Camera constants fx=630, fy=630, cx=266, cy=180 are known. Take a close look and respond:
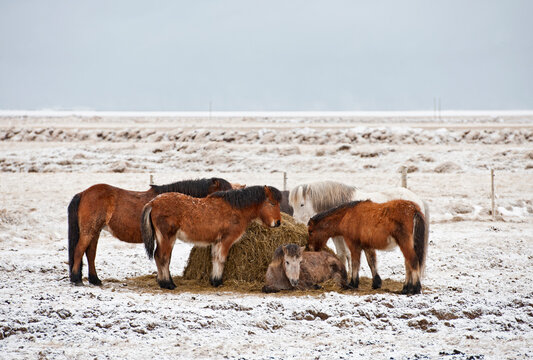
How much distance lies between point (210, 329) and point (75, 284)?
335 cm

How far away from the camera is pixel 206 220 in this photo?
32.7ft

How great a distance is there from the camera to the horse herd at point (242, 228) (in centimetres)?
946

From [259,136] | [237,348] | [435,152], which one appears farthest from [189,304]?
[259,136]

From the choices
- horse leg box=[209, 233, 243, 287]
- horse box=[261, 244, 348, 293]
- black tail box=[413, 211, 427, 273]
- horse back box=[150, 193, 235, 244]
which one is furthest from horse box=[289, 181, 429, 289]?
horse leg box=[209, 233, 243, 287]

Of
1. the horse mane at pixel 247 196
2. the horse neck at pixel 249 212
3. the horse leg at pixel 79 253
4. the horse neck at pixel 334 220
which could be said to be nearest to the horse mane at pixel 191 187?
the horse mane at pixel 247 196

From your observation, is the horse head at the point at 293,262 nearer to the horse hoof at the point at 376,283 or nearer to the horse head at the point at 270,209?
the horse head at the point at 270,209

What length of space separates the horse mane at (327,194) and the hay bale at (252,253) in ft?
3.48

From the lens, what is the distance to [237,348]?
696 cm

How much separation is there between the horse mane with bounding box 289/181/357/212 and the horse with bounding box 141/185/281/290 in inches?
68.8

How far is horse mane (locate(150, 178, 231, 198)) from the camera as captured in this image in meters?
10.9

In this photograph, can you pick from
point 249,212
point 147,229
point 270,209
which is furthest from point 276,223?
point 147,229

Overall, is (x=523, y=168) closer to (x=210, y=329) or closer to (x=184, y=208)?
(x=184, y=208)

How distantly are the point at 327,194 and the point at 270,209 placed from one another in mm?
1999

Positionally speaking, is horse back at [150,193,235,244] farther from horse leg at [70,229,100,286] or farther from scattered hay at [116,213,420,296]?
horse leg at [70,229,100,286]
